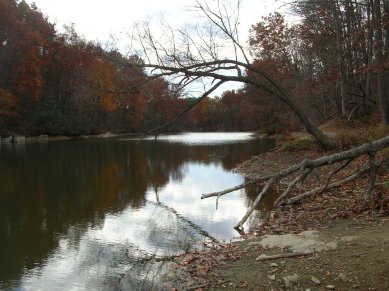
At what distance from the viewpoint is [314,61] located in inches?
1253

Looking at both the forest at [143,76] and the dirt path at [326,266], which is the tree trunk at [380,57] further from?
the dirt path at [326,266]

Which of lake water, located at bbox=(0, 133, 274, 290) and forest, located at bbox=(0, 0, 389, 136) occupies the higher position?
forest, located at bbox=(0, 0, 389, 136)

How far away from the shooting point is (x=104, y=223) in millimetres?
10805

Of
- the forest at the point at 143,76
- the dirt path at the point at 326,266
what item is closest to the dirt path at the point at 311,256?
the dirt path at the point at 326,266

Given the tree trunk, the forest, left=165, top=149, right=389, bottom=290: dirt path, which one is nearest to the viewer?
left=165, top=149, right=389, bottom=290: dirt path

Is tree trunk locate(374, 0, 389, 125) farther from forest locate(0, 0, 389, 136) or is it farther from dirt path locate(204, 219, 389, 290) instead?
dirt path locate(204, 219, 389, 290)

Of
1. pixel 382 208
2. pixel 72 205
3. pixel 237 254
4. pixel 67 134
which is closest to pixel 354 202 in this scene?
pixel 382 208

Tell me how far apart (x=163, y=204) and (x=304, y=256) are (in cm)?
774

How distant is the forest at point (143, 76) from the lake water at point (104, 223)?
3464 millimetres

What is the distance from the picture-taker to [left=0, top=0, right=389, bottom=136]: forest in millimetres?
19069

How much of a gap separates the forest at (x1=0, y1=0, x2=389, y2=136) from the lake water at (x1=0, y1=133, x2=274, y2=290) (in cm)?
346

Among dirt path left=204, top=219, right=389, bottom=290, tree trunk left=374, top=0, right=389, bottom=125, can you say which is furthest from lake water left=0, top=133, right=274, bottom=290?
tree trunk left=374, top=0, right=389, bottom=125

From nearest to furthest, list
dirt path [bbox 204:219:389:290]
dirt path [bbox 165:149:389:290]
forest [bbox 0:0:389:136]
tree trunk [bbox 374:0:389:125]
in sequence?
dirt path [bbox 204:219:389:290] < dirt path [bbox 165:149:389:290] < tree trunk [bbox 374:0:389:125] < forest [bbox 0:0:389:136]

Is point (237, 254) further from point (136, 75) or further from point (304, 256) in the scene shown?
point (136, 75)
